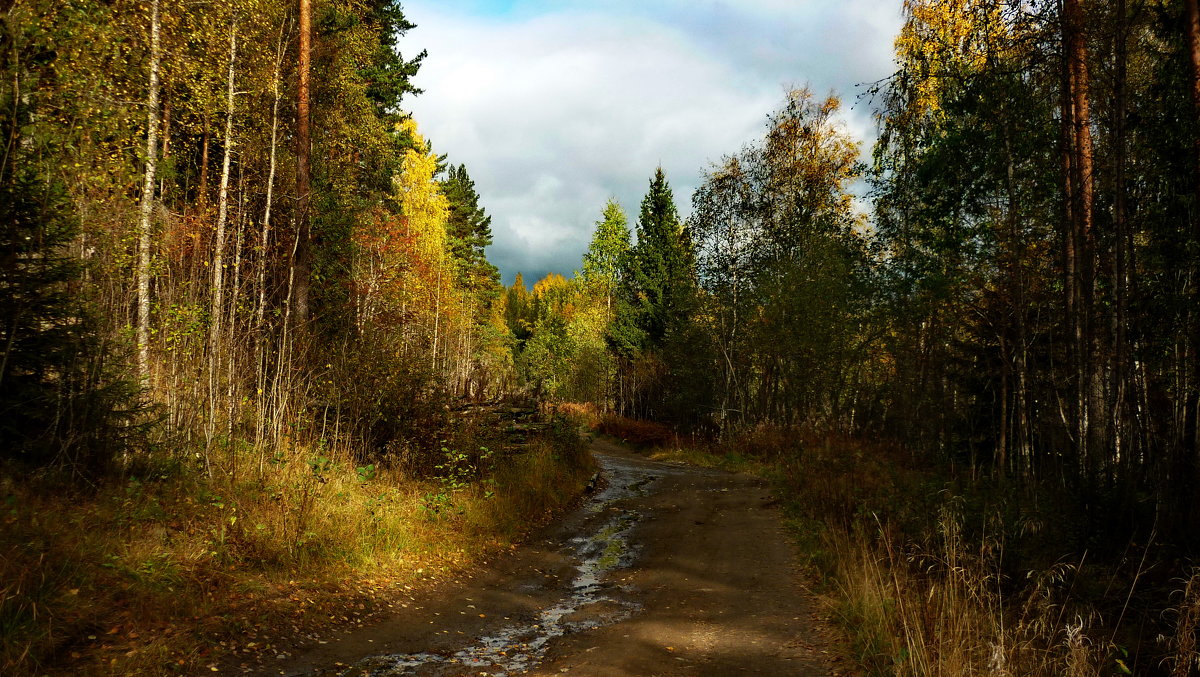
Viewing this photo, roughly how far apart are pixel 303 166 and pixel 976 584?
13.5 m

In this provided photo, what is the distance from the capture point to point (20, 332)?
6.17 m

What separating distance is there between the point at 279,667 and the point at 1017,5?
11744 mm

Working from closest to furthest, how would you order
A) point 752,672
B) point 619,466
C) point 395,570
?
1. point 752,672
2. point 395,570
3. point 619,466

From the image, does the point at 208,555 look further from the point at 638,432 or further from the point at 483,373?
the point at 638,432

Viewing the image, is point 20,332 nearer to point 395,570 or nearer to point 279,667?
point 279,667

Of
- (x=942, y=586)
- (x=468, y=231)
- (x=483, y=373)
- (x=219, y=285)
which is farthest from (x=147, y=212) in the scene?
(x=468, y=231)

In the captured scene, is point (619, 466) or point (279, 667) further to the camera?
point (619, 466)

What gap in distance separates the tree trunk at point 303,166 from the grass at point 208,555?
474 cm

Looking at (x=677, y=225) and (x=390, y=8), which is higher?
(x=390, y=8)

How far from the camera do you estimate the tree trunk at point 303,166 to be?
1330 centimetres

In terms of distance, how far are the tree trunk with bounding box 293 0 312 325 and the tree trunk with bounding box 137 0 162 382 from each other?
116 inches

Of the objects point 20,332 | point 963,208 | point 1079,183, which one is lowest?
point 20,332

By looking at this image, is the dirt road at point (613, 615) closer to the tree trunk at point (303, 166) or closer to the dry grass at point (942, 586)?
the dry grass at point (942, 586)

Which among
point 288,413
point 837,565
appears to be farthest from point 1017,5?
point 288,413
